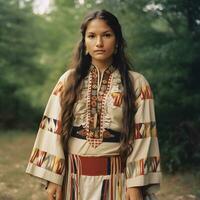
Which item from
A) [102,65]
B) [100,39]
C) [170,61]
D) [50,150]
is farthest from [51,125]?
[170,61]

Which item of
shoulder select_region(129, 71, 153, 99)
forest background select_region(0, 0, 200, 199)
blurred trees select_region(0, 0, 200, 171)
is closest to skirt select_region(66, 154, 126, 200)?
shoulder select_region(129, 71, 153, 99)

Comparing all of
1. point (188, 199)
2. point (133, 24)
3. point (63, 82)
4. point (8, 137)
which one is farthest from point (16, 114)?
point (63, 82)

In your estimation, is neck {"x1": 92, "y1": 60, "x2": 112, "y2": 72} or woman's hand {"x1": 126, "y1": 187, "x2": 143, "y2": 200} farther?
neck {"x1": 92, "y1": 60, "x2": 112, "y2": 72}

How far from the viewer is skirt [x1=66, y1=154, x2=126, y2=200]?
2.50m

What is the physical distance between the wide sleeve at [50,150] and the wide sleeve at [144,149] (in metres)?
0.37

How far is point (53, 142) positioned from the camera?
255 cm

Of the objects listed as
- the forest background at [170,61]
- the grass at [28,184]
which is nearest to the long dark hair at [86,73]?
the forest background at [170,61]

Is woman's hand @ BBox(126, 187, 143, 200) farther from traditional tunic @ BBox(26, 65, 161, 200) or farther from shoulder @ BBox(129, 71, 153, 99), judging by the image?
shoulder @ BBox(129, 71, 153, 99)

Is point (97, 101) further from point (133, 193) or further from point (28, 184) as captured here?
point (28, 184)

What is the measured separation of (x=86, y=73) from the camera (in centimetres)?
261

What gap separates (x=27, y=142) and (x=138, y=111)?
7.60 meters

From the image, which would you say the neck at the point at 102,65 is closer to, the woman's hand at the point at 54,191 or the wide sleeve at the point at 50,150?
the wide sleeve at the point at 50,150

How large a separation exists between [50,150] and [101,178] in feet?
1.00

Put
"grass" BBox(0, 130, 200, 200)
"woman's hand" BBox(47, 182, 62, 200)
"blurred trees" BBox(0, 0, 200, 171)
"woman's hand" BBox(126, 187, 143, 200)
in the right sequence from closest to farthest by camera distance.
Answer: "woman's hand" BBox(126, 187, 143, 200) < "woman's hand" BBox(47, 182, 62, 200) < "grass" BBox(0, 130, 200, 200) < "blurred trees" BBox(0, 0, 200, 171)
